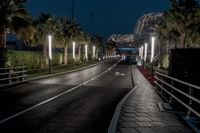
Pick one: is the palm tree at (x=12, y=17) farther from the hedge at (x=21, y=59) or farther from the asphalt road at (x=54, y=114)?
the asphalt road at (x=54, y=114)

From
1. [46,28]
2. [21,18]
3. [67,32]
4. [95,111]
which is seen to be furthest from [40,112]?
[67,32]

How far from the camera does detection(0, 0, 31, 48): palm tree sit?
97.6ft

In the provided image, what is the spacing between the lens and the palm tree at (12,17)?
1172 inches

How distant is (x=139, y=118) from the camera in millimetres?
11469

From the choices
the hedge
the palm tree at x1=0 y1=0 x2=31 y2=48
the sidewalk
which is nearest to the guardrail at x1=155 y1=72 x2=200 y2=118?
the sidewalk

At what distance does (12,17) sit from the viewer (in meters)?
31.8

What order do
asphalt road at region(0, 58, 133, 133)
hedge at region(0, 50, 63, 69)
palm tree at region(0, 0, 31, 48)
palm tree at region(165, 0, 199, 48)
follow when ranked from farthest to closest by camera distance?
palm tree at region(165, 0, 199, 48), palm tree at region(0, 0, 31, 48), hedge at region(0, 50, 63, 69), asphalt road at region(0, 58, 133, 133)

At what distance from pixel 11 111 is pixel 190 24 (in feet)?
146

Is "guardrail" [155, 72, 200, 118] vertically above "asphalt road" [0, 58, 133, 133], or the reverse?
"guardrail" [155, 72, 200, 118]

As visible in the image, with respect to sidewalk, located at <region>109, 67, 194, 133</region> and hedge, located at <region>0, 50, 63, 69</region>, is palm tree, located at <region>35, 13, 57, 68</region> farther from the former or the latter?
sidewalk, located at <region>109, 67, 194, 133</region>

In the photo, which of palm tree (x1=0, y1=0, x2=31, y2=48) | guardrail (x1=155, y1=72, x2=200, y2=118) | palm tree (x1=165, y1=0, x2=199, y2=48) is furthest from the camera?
palm tree (x1=165, y1=0, x2=199, y2=48)

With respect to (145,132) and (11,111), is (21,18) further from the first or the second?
(145,132)

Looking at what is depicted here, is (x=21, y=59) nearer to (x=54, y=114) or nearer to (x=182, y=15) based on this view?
(x=54, y=114)

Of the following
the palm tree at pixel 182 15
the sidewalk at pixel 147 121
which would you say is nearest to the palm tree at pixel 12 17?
the sidewalk at pixel 147 121
